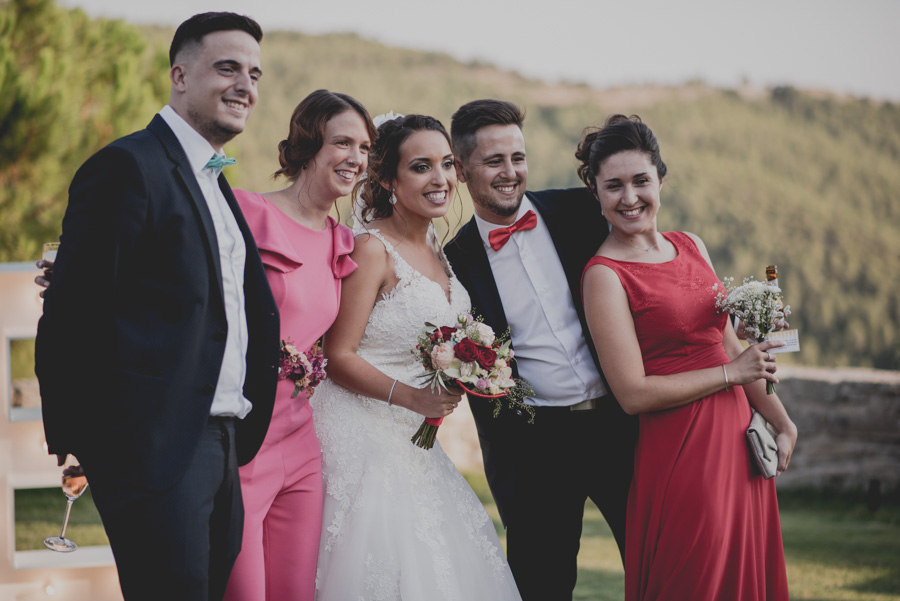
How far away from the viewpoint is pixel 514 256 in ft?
12.8

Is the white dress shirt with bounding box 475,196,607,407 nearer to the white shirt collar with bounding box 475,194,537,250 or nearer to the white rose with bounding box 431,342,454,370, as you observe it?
the white shirt collar with bounding box 475,194,537,250

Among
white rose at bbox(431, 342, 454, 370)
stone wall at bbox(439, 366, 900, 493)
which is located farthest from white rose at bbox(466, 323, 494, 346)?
stone wall at bbox(439, 366, 900, 493)

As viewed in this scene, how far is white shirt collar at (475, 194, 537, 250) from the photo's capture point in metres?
4.00

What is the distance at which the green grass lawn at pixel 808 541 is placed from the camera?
6.09m

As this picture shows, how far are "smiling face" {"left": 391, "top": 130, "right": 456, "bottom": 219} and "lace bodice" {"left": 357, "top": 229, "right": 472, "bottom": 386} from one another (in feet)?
0.87

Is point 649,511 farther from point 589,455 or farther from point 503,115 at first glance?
point 503,115

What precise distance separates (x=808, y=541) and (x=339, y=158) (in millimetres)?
6153

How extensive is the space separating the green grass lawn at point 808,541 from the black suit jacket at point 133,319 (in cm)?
446

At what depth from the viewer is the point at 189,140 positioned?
2525mm

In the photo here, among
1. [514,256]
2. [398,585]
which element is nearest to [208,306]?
[398,585]

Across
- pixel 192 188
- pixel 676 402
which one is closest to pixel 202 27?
pixel 192 188

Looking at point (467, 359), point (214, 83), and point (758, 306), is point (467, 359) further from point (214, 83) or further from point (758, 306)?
point (214, 83)

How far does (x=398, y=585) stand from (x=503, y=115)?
222 centimetres

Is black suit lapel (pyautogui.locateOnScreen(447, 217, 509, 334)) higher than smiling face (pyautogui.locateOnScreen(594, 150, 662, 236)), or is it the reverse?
smiling face (pyautogui.locateOnScreen(594, 150, 662, 236))
